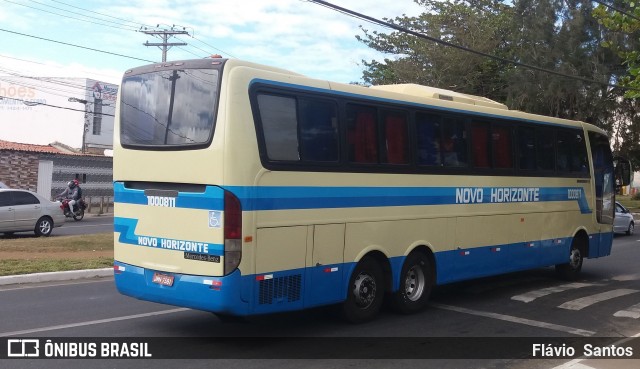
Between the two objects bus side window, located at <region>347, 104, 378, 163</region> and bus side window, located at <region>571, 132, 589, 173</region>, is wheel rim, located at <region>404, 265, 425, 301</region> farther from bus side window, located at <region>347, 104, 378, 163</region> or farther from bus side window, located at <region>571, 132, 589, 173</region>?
bus side window, located at <region>571, 132, 589, 173</region>

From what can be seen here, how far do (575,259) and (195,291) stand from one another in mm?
9540

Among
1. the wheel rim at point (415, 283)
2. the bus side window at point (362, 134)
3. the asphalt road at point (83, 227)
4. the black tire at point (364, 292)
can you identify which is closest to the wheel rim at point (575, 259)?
the wheel rim at point (415, 283)

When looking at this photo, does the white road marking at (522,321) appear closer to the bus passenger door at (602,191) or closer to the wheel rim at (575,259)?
the wheel rim at (575,259)

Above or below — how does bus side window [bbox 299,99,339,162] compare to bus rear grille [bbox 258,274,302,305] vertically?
above

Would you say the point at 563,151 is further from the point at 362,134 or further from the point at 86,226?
the point at 86,226

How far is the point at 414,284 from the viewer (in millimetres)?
10039

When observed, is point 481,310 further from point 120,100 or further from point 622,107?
point 622,107

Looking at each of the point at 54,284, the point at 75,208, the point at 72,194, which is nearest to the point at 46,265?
the point at 54,284

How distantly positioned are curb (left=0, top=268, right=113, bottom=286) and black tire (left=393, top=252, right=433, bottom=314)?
6453 millimetres

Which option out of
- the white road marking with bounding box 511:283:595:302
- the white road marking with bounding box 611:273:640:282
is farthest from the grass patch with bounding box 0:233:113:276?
the white road marking with bounding box 611:273:640:282

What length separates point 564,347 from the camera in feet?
27.1

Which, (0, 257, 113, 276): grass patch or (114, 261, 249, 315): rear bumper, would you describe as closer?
(114, 261, 249, 315): rear bumper

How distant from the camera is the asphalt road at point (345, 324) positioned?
7281 mm

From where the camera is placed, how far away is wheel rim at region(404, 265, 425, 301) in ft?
32.6
